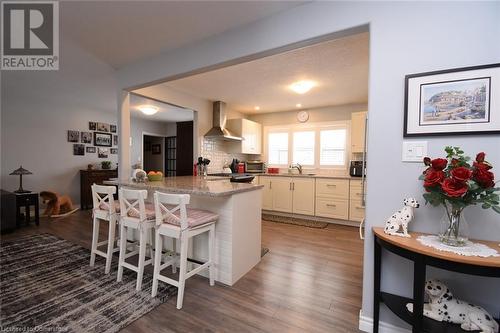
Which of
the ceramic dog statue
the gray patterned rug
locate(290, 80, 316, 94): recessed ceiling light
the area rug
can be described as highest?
locate(290, 80, 316, 94): recessed ceiling light

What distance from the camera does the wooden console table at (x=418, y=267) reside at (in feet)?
3.27

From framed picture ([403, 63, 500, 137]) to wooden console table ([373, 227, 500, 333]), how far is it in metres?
0.65

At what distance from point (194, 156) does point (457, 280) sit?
3900 millimetres

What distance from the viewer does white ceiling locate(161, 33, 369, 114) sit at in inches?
98.0

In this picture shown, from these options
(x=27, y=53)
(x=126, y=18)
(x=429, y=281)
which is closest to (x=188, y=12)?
(x=126, y=18)

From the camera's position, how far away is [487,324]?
44.3 inches

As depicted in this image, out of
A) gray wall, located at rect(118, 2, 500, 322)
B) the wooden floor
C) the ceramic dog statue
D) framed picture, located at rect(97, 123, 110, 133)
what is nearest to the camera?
gray wall, located at rect(118, 2, 500, 322)

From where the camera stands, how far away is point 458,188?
1.09m

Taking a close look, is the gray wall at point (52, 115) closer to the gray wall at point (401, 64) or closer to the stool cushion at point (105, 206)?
the stool cushion at point (105, 206)

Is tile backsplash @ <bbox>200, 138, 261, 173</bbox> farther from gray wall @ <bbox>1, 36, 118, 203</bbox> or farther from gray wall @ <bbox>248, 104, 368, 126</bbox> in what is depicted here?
gray wall @ <bbox>1, 36, 118, 203</bbox>

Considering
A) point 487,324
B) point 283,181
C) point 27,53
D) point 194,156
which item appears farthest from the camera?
point 283,181

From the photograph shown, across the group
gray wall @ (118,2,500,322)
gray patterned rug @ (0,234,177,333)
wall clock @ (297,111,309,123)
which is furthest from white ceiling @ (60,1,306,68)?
wall clock @ (297,111,309,123)

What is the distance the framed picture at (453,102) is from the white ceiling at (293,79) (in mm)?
1080

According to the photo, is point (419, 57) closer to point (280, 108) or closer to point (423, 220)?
point (423, 220)
